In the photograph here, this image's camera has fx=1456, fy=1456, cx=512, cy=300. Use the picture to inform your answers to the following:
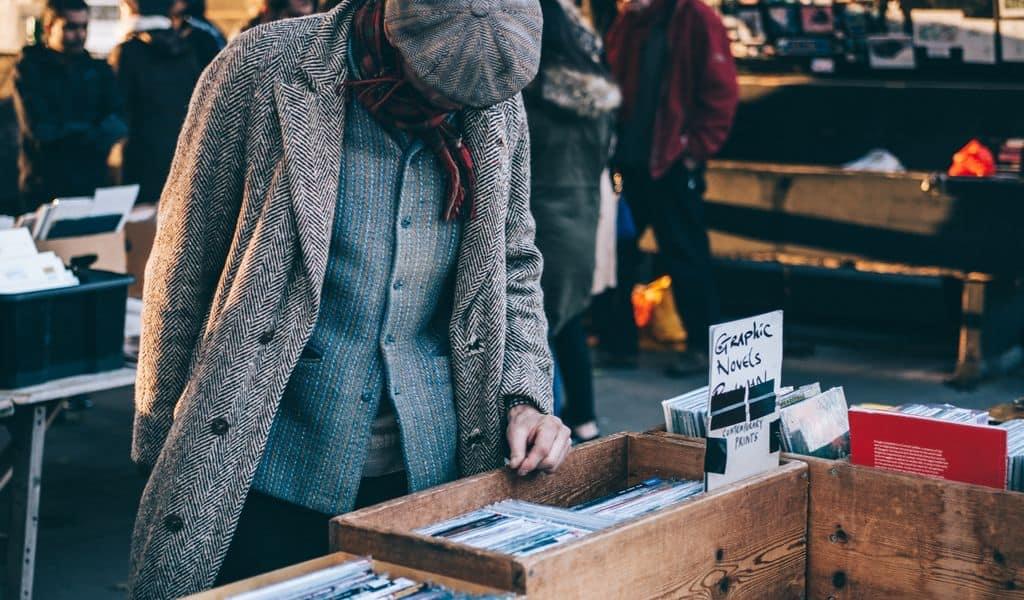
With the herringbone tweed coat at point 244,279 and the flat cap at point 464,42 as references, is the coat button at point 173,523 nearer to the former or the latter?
the herringbone tweed coat at point 244,279

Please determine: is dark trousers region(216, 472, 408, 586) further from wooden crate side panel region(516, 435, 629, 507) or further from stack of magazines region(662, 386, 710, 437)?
stack of magazines region(662, 386, 710, 437)

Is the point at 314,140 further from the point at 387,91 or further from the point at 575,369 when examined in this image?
the point at 575,369

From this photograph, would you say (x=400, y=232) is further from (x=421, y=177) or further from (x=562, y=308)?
(x=562, y=308)

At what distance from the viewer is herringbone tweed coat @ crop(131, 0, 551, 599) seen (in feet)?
7.77

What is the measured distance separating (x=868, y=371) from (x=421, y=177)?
554cm

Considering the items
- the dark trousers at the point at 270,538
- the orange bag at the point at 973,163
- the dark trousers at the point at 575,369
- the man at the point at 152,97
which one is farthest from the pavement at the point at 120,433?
the dark trousers at the point at 270,538

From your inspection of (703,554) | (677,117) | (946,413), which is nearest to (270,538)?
(703,554)

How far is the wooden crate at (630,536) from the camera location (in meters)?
2.03

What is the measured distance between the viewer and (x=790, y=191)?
7988 millimetres

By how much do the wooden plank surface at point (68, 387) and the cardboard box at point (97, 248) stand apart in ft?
3.72

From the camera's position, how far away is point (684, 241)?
7391 millimetres

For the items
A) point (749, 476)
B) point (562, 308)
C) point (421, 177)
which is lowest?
point (562, 308)

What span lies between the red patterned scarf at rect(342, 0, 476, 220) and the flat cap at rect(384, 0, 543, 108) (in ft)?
0.20

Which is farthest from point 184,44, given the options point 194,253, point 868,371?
point 194,253
